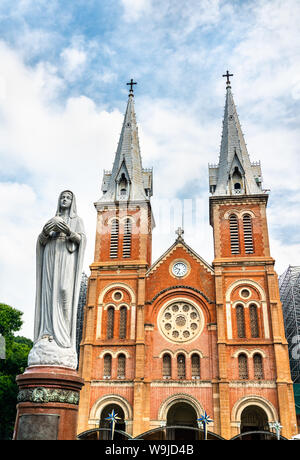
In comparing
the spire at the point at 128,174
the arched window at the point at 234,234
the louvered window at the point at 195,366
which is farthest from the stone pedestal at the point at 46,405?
the spire at the point at 128,174

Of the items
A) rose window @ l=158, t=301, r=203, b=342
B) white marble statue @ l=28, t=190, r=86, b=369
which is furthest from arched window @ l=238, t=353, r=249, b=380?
white marble statue @ l=28, t=190, r=86, b=369

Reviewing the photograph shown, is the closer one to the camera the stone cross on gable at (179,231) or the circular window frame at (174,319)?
the circular window frame at (174,319)

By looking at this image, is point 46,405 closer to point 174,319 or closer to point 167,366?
point 167,366

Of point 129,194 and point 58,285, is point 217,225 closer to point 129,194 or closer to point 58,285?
point 129,194

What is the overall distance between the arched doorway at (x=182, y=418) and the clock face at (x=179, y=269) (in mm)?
9248

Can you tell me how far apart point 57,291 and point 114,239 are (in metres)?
27.2

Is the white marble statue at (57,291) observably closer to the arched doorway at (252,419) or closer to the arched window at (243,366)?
the arched window at (243,366)

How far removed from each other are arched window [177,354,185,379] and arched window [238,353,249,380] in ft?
12.7

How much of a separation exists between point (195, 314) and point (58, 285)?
2457cm

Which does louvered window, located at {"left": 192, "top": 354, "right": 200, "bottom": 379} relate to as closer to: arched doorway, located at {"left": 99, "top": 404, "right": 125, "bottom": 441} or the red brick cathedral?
the red brick cathedral

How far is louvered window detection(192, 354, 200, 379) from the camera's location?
2917 centimetres

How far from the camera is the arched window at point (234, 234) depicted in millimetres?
32819

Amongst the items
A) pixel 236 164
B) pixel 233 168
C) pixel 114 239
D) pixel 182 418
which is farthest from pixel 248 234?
pixel 182 418
